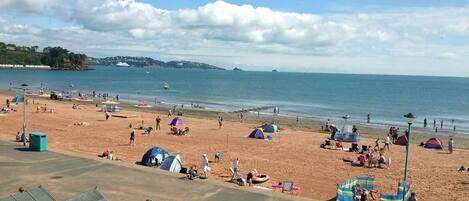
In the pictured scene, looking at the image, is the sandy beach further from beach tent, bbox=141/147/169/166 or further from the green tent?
the green tent

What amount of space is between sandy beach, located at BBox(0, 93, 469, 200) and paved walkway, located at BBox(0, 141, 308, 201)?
3.84 metres

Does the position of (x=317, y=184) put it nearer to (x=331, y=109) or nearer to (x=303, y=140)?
(x=303, y=140)

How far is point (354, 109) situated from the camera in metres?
74.9

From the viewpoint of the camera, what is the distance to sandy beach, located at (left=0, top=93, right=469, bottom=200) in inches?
914

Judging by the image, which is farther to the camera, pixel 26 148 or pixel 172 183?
pixel 26 148

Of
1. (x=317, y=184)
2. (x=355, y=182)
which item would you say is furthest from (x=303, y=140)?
(x=355, y=182)

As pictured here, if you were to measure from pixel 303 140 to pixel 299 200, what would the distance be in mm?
20079

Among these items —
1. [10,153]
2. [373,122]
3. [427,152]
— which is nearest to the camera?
[10,153]

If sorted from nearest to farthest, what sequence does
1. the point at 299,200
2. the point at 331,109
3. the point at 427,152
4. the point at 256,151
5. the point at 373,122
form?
the point at 299,200, the point at 256,151, the point at 427,152, the point at 373,122, the point at 331,109

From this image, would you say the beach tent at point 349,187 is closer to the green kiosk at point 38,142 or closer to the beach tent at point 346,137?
the green kiosk at point 38,142

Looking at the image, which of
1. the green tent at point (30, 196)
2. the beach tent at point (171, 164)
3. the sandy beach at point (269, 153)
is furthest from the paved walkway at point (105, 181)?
the green tent at point (30, 196)

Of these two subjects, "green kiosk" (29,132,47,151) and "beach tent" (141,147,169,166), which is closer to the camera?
"green kiosk" (29,132,47,151)

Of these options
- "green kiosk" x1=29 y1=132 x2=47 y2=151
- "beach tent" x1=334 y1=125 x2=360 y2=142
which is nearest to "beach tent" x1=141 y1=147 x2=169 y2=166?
"green kiosk" x1=29 y1=132 x2=47 y2=151

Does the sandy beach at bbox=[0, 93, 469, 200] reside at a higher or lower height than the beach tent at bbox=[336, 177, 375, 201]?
lower
